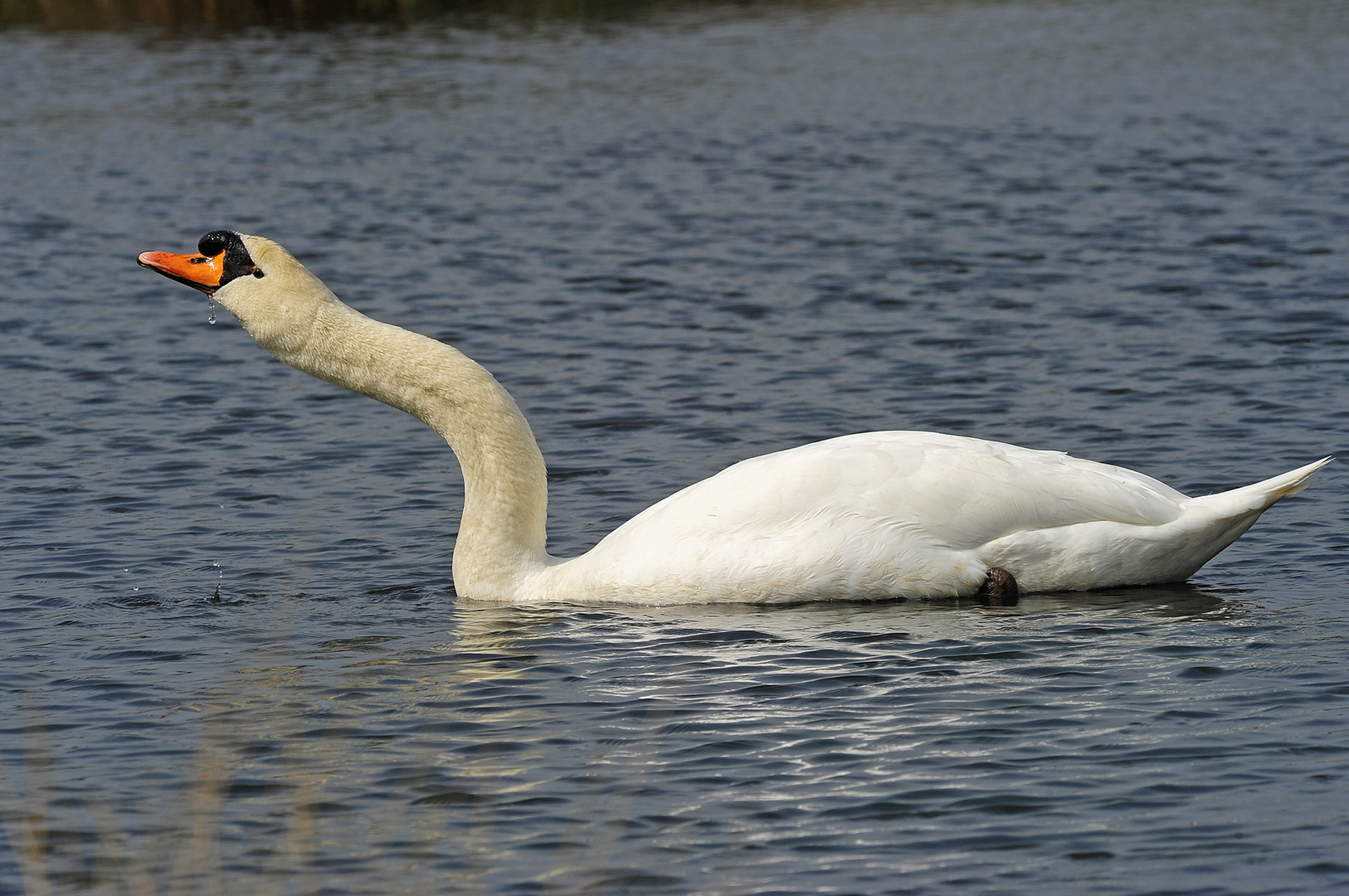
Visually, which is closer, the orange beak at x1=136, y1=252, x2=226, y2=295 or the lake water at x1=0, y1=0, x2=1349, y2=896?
the lake water at x1=0, y1=0, x2=1349, y2=896

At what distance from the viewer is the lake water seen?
716cm

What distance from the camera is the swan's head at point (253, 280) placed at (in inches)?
388

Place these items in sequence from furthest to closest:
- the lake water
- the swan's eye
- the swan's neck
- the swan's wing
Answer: the swan's neck
the swan's eye
the swan's wing
the lake water

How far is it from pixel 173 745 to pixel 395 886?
1987 millimetres

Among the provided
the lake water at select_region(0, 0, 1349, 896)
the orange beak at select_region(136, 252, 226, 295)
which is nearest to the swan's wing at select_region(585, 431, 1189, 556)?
the lake water at select_region(0, 0, 1349, 896)

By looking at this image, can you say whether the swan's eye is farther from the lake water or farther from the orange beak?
the lake water

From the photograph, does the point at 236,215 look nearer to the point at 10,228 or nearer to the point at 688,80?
the point at 10,228

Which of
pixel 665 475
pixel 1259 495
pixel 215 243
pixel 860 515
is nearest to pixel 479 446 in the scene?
pixel 215 243

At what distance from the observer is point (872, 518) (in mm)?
9664

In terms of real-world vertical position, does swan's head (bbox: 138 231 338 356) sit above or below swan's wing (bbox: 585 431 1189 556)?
above

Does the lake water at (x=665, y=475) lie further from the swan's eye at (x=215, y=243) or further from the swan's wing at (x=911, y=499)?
the swan's eye at (x=215, y=243)

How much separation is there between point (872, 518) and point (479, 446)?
7.39ft

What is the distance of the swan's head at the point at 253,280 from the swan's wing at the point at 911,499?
2273 mm

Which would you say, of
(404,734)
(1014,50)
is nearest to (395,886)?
(404,734)
